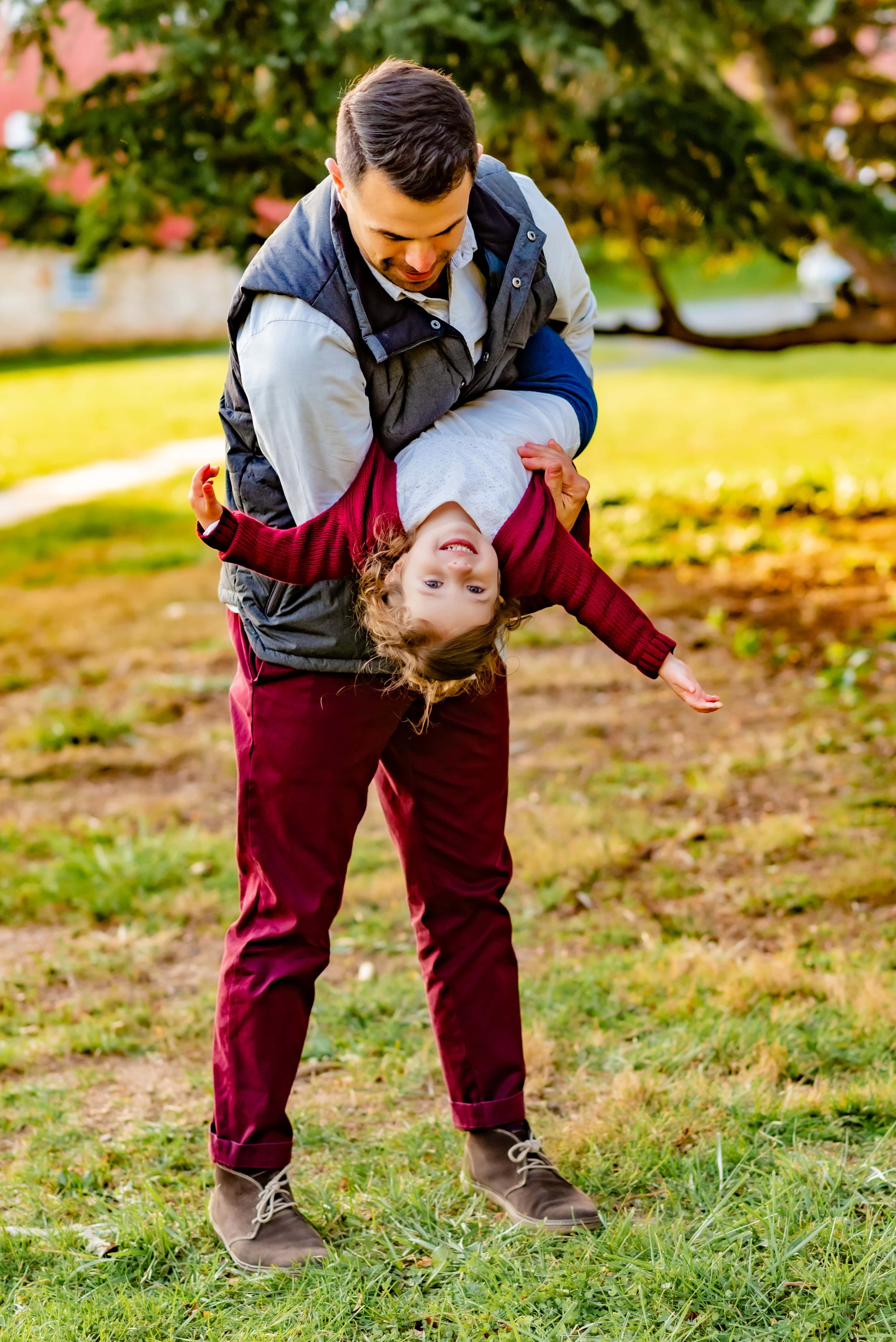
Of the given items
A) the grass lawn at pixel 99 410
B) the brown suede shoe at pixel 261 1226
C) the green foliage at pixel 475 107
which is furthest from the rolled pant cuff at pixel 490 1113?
the grass lawn at pixel 99 410

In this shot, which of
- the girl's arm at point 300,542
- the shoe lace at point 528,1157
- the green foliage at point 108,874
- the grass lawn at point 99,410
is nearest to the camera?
the girl's arm at point 300,542

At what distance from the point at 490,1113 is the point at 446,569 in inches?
42.4

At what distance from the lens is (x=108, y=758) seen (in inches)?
199

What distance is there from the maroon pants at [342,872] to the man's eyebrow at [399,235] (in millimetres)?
712

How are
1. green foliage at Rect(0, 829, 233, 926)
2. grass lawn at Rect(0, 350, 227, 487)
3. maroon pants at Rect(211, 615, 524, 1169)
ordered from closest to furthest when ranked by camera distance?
maroon pants at Rect(211, 615, 524, 1169)
green foliage at Rect(0, 829, 233, 926)
grass lawn at Rect(0, 350, 227, 487)

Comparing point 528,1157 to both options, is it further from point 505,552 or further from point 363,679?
point 505,552

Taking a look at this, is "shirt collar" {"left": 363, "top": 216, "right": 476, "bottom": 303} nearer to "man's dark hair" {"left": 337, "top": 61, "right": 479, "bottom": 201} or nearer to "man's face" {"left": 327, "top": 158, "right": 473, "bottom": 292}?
"man's face" {"left": 327, "top": 158, "right": 473, "bottom": 292}

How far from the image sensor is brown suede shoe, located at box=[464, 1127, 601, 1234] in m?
2.42

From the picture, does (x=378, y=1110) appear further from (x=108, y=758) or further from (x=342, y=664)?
(x=108, y=758)

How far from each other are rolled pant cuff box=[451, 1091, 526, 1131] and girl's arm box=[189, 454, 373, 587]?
109 centimetres

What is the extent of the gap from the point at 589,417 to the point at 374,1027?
165cm

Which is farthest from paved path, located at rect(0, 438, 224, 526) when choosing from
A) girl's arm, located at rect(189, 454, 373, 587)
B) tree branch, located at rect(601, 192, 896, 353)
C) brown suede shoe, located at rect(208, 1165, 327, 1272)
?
girl's arm, located at rect(189, 454, 373, 587)

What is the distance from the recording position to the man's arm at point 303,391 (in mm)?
1932

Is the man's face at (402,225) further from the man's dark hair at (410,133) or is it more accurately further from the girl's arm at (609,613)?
the girl's arm at (609,613)
